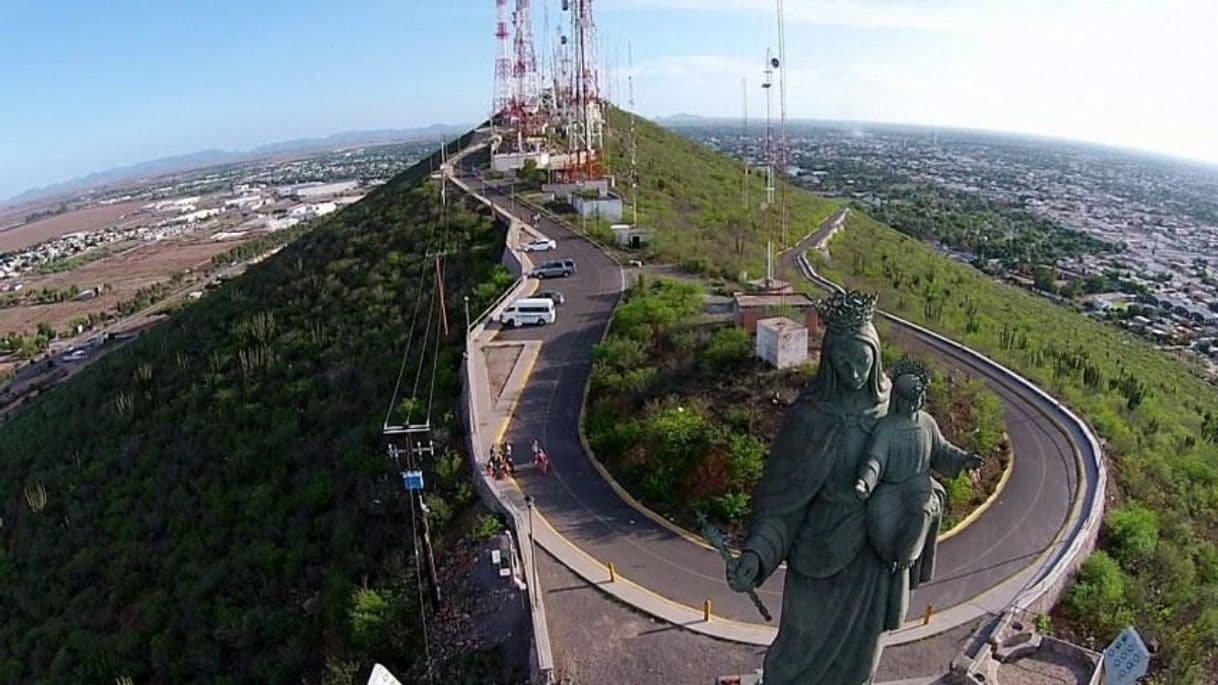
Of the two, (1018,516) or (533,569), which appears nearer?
(533,569)

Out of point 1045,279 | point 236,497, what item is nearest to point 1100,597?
point 236,497

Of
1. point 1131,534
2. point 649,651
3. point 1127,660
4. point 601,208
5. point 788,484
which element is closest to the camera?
point 788,484

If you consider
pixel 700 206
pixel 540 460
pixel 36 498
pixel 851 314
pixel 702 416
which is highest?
pixel 851 314

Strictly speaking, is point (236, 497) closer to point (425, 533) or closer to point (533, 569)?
point (425, 533)

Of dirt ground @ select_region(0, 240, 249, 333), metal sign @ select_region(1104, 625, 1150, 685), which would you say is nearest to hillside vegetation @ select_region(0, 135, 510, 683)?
metal sign @ select_region(1104, 625, 1150, 685)

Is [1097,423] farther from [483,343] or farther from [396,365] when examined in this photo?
[396,365]

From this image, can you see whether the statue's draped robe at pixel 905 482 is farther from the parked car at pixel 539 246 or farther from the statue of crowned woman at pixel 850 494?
the parked car at pixel 539 246

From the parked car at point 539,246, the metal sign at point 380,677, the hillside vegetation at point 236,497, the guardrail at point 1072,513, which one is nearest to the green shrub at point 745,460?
the guardrail at point 1072,513
